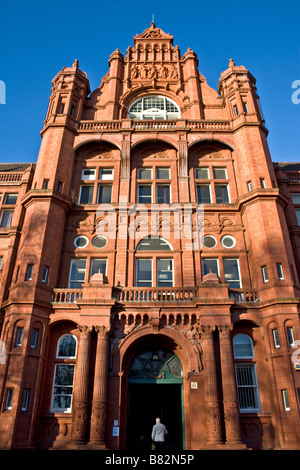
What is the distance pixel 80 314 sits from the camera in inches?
726

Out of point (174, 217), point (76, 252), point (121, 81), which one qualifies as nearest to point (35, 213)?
point (76, 252)

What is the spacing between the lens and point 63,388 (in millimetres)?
18484

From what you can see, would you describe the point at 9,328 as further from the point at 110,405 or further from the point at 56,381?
the point at 110,405

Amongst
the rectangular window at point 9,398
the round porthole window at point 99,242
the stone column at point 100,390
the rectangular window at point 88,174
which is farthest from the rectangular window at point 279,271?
the rectangular window at point 9,398

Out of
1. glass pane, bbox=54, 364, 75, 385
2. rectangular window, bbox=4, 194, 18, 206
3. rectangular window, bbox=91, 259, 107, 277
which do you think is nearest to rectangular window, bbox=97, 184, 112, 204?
rectangular window, bbox=91, 259, 107, 277

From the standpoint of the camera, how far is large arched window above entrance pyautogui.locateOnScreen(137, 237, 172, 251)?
2250cm

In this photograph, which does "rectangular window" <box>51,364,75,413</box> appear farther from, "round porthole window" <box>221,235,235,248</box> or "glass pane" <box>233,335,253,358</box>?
"round porthole window" <box>221,235,235,248</box>

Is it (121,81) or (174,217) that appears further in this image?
(121,81)

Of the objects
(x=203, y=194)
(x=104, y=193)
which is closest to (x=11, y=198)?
(x=104, y=193)

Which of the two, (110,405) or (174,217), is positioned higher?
(174,217)

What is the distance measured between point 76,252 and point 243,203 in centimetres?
1072

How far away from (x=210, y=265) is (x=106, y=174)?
9.93m

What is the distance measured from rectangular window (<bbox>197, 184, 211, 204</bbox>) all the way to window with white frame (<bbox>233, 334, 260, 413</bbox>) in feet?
30.7

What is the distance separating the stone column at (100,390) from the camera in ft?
52.7
